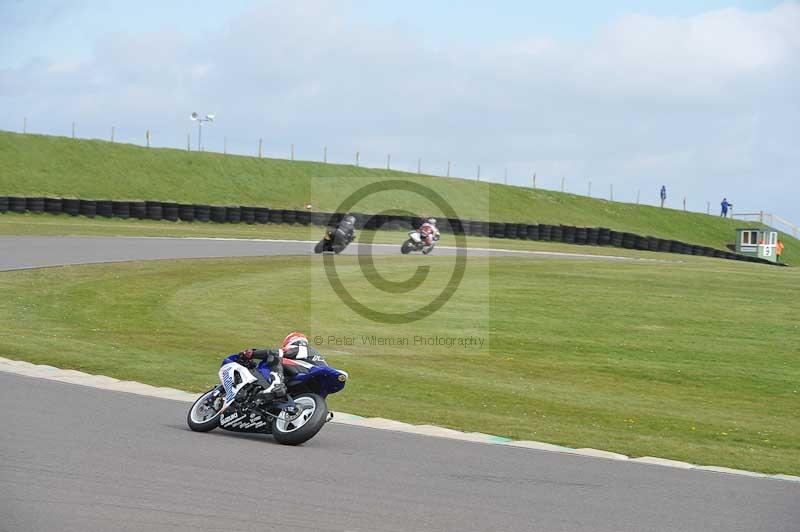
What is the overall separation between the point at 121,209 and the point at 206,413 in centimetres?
3854

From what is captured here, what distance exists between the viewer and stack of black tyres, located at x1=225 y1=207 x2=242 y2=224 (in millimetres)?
52125

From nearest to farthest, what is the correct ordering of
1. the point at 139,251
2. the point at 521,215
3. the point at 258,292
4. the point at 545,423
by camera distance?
1. the point at 545,423
2. the point at 258,292
3. the point at 139,251
4. the point at 521,215

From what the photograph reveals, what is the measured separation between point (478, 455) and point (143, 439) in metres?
3.39

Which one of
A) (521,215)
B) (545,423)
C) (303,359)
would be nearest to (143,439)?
(303,359)

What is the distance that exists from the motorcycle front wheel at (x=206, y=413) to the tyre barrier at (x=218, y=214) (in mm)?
40590

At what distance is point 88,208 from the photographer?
155 feet

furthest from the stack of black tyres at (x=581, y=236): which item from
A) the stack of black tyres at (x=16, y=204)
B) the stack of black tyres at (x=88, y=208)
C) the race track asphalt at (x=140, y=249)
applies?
the stack of black tyres at (x=16, y=204)

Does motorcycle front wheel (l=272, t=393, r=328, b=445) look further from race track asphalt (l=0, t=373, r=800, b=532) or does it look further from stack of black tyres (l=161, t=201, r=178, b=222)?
stack of black tyres (l=161, t=201, r=178, b=222)

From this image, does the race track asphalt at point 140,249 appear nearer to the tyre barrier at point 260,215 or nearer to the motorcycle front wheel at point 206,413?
the tyre barrier at point 260,215

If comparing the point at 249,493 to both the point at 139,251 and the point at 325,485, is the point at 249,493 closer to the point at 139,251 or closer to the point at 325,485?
the point at 325,485

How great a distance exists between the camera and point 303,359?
11.3 meters

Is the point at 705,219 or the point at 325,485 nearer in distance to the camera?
the point at 325,485

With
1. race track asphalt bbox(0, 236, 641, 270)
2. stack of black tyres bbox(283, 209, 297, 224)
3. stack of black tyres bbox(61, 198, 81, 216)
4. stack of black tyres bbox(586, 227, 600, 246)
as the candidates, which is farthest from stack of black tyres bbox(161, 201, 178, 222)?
stack of black tyres bbox(586, 227, 600, 246)

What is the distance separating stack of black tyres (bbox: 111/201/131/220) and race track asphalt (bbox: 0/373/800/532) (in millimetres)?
37218
